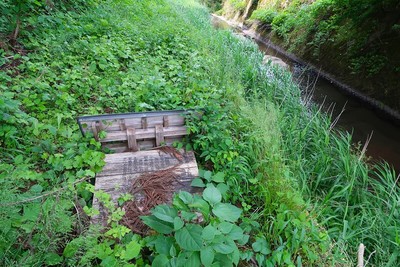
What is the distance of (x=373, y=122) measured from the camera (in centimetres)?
557

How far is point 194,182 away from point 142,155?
830 mm

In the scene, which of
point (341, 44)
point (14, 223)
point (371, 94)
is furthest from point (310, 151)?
point (341, 44)

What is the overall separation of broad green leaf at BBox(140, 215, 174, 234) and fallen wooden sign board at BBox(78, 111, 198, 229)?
19.8 inches

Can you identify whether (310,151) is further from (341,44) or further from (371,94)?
(341,44)

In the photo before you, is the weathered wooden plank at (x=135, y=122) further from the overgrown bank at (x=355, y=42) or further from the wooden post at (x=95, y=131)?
the overgrown bank at (x=355, y=42)

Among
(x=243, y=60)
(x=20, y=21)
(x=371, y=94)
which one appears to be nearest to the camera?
(x=20, y=21)

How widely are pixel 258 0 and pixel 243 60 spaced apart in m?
15.3

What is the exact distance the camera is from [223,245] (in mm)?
1493

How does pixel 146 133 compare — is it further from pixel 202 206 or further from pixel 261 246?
pixel 261 246

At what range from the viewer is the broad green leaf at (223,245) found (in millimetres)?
1465

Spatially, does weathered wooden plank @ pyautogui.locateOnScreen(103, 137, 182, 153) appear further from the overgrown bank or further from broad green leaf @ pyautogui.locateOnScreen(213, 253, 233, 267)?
the overgrown bank

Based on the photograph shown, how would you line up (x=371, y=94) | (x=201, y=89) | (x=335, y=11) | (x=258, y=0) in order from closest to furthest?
1. (x=201, y=89)
2. (x=371, y=94)
3. (x=335, y=11)
4. (x=258, y=0)

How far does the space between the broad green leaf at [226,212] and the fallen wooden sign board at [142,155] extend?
2.45ft

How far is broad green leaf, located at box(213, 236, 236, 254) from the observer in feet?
4.81
